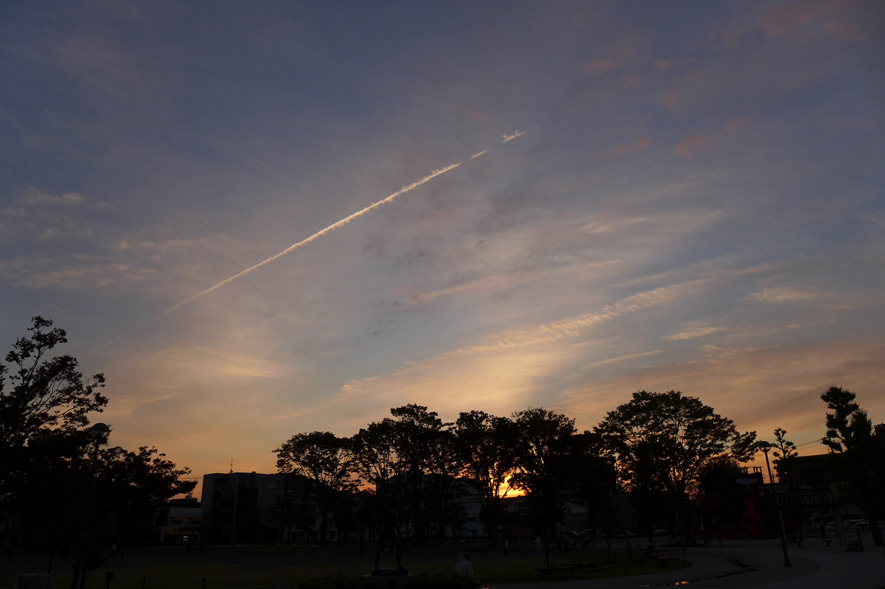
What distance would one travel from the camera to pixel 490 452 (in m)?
64.1

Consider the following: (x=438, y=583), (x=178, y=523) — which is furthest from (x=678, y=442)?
(x=178, y=523)

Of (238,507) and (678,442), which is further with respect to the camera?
(238,507)

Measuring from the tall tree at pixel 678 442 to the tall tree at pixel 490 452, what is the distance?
1367 cm

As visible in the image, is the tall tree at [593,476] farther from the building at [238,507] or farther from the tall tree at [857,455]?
the building at [238,507]

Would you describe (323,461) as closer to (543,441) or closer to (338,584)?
(543,441)

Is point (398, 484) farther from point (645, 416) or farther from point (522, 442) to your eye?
point (645, 416)

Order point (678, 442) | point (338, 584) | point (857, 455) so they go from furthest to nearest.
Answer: point (678, 442)
point (857, 455)
point (338, 584)

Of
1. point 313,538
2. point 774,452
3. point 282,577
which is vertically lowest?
point 313,538

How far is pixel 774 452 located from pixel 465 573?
264ft

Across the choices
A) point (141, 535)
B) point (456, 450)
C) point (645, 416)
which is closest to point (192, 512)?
point (141, 535)

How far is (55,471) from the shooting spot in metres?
28.2

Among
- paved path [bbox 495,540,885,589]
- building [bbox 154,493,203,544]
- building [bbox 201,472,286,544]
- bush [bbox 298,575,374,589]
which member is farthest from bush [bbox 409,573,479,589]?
building [bbox 201,472,286,544]

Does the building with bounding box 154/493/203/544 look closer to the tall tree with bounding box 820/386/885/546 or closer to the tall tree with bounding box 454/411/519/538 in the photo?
the tall tree with bounding box 454/411/519/538

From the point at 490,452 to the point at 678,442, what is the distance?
67.9ft
